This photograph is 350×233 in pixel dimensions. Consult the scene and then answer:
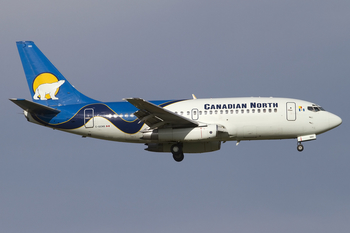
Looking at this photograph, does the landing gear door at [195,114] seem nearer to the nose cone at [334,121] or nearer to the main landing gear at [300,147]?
the main landing gear at [300,147]

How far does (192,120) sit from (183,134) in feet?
5.06

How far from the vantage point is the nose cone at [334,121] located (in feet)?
143

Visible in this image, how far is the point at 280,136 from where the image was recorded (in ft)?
142

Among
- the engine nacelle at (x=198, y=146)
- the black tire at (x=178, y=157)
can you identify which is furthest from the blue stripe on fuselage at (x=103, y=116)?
the black tire at (x=178, y=157)

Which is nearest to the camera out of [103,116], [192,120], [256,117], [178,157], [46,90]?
[256,117]

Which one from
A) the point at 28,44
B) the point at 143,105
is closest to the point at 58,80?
the point at 28,44

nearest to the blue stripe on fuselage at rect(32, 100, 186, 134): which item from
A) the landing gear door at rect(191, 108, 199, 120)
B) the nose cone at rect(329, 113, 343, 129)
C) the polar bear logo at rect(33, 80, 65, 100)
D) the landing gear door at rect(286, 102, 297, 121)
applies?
the landing gear door at rect(191, 108, 199, 120)

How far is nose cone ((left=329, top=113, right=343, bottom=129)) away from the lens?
43438 mm

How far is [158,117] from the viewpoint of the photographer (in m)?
41.9

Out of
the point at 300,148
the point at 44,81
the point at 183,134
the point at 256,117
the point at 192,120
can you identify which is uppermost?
the point at 44,81

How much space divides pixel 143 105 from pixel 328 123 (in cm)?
1682

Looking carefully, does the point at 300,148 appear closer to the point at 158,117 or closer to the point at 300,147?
the point at 300,147

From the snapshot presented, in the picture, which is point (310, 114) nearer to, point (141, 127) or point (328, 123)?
point (328, 123)

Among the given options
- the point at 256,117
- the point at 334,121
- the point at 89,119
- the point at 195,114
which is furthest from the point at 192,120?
the point at 334,121
